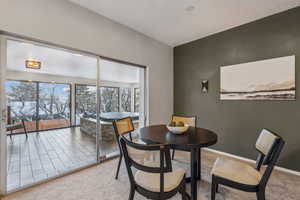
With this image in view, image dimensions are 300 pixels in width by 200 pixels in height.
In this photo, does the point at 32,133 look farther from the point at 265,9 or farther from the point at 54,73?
the point at 265,9

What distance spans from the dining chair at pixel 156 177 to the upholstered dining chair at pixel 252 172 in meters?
Answer: 0.45

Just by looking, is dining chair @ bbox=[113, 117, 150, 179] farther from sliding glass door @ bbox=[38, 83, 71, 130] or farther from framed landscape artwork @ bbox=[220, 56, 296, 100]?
sliding glass door @ bbox=[38, 83, 71, 130]

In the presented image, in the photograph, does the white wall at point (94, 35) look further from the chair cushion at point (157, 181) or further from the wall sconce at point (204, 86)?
the chair cushion at point (157, 181)

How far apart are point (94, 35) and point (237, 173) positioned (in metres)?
3.02

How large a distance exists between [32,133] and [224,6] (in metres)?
6.29

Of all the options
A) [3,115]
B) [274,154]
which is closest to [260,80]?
[274,154]

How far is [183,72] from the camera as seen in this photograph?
4.15 m

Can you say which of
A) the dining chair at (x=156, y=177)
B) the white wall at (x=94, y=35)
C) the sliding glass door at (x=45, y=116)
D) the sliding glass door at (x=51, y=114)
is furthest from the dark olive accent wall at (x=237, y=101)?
the sliding glass door at (x=45, y=116)

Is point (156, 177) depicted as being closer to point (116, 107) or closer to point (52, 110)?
point (116, 107)

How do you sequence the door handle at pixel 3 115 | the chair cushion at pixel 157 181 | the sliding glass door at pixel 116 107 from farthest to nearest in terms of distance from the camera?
the sliding glass door at pixel 116 107, the door handle at pixel 3 115, the chair cushion at pixel 157 181

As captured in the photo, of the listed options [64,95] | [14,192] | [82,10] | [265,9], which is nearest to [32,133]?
[64,95]

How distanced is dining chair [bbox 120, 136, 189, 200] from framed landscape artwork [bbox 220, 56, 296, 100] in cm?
239

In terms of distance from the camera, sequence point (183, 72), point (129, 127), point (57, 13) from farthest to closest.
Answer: point (183, 72) < point (129, 127) < point (57, 13)

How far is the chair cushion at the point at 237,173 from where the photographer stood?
146 centimetres
